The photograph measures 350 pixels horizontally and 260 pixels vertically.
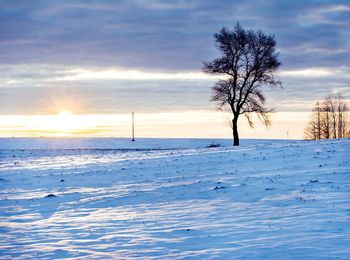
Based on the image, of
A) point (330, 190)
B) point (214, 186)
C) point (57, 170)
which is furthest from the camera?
point (57, 170)

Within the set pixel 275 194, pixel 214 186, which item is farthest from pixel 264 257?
pixel 214 186

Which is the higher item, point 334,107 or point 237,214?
point 334,107

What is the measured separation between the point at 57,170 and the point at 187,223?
1766 centimetres

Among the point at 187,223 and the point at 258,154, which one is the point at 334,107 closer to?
the point at 258,154

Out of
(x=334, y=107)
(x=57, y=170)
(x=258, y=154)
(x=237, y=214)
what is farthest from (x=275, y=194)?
(x=334, y=107)

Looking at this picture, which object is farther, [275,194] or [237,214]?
[275,194]

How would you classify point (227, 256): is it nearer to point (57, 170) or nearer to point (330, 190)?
point (330, 190)

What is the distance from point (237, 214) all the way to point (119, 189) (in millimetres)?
7683

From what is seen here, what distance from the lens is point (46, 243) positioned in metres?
11.6

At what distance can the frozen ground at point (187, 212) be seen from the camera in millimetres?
10422

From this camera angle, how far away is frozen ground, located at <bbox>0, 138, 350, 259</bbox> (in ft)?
34.2

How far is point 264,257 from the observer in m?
9.34

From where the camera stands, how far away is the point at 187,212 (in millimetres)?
14609

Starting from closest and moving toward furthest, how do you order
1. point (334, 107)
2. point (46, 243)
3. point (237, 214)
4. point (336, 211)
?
point (46, 243) → point (336, 211) → point (237, 214) → point (334, 107)
